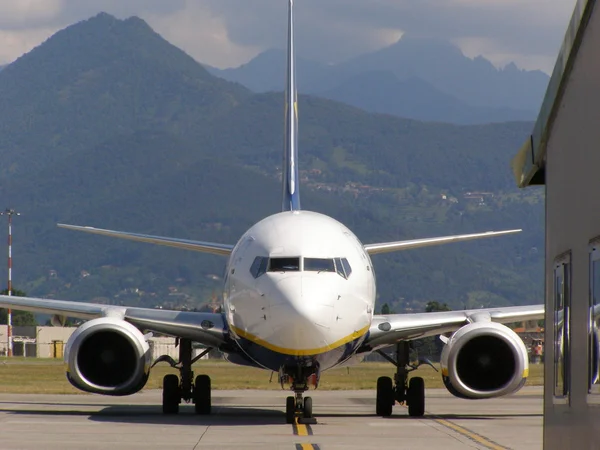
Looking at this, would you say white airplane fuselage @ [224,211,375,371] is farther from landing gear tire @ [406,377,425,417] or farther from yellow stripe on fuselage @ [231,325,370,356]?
landing gear tire @ [406,377,425,417]

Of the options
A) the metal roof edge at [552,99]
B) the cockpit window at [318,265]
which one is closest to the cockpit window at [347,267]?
the cockpit window at [318,265]

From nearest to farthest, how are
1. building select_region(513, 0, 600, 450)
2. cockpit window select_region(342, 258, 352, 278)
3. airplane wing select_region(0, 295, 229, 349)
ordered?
1. building select_region(513, 0, 600, 450)
2. cockpit window select_region(342, 258, 352, 278)
3. airplane wing select_region(0, 295, 229, 349)

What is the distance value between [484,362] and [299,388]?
3.74 metres

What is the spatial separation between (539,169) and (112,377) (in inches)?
506

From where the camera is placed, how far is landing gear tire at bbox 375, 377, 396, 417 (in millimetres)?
22719

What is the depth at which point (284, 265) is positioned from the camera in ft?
60.7

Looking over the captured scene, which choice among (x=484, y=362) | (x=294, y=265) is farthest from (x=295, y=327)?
(x=484, y=362)

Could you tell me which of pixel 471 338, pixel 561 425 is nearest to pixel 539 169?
pixel 561 425

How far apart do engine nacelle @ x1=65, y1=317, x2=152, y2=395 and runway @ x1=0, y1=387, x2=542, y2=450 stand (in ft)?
1.91

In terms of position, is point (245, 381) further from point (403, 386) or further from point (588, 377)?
point (588, 377)

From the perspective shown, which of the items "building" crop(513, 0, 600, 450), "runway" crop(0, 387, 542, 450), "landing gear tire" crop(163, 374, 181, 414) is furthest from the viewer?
"landing gear tire" crop(163, 374, 181, 414)

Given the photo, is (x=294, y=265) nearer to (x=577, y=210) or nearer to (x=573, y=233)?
(x=573, y=233)

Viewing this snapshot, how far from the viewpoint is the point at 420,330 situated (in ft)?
71.4

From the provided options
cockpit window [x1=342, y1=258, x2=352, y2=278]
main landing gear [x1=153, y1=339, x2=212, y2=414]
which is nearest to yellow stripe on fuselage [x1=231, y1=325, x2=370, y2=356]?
cockpit window [x1=342, y1=258, x2=352, y2=278]
